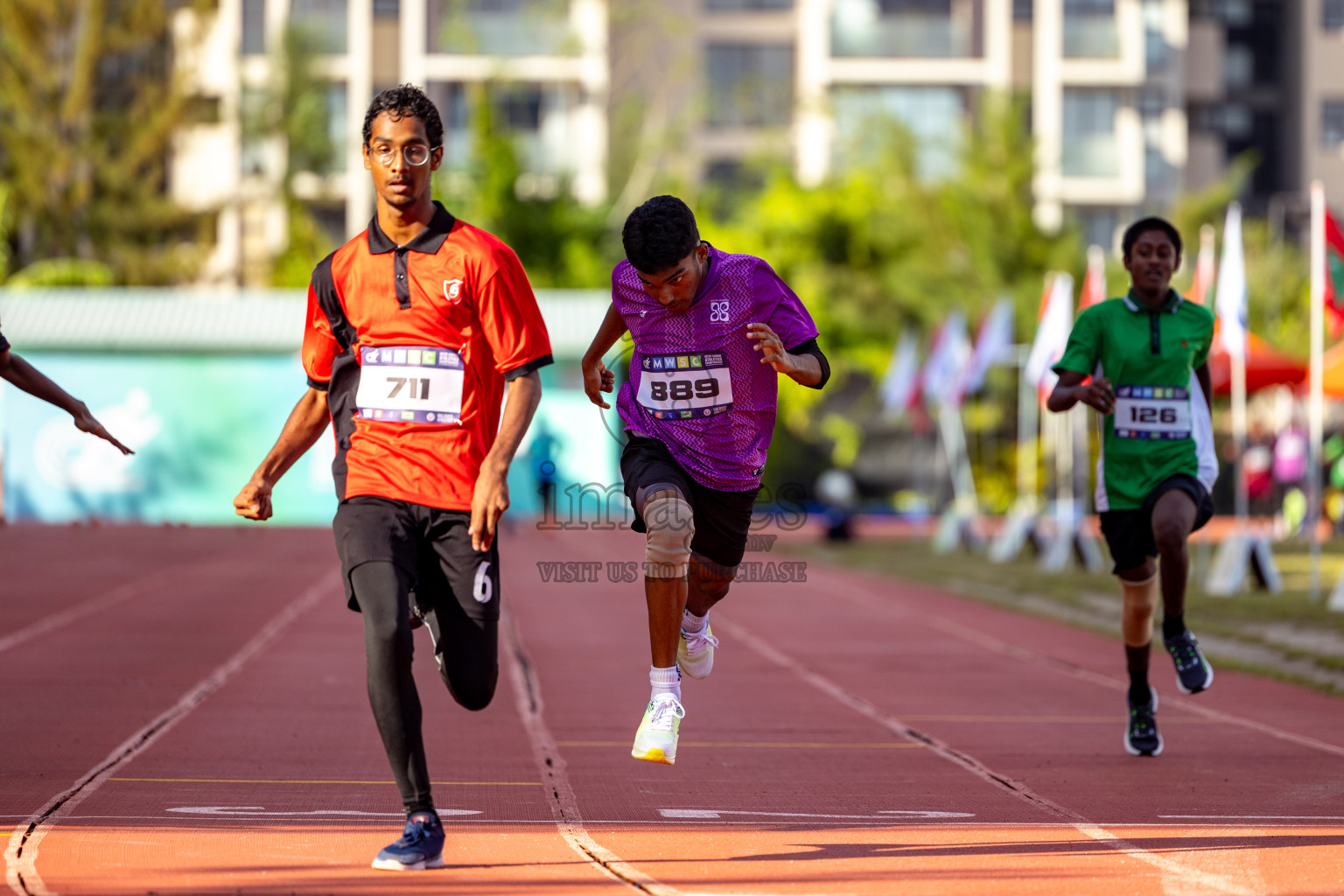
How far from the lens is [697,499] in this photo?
6527 millimetres

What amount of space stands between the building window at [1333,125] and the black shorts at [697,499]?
52.2m

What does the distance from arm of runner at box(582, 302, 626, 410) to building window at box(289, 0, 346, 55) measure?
4759cm

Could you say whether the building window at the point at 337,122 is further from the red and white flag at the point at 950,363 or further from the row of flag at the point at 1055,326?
the red and white flag at the point at 950,363

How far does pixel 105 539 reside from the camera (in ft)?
89.4

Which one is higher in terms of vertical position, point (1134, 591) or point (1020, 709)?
point (1134, 591)

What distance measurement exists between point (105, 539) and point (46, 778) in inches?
847

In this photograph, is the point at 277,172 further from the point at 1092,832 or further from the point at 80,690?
the point at 1092,832

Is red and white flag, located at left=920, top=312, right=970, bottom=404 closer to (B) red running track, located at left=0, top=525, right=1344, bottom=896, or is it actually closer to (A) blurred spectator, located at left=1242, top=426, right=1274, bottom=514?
(A) blurred spectator, located at left=1242, top=426, right=1274, bottom=514

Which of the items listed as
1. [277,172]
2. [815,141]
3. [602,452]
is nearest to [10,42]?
[277,172]

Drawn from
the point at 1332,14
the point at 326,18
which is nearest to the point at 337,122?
the point at 326,18

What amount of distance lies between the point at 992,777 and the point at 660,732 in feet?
5.81

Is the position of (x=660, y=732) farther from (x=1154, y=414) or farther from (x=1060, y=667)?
(x=1060, y=667)

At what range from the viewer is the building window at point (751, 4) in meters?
→ 55.7

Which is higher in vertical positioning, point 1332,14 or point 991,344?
point 1332,14
